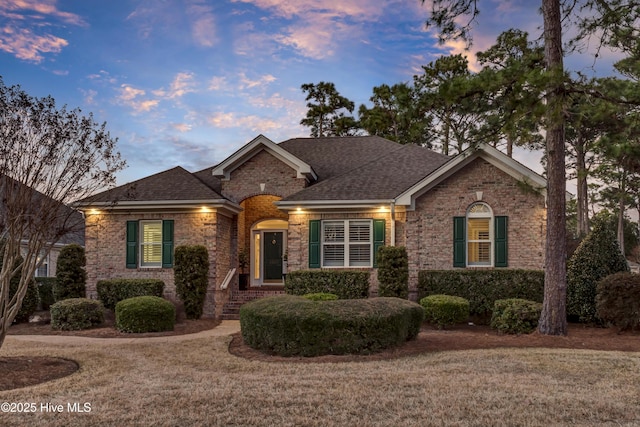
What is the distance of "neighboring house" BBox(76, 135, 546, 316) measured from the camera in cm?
1586

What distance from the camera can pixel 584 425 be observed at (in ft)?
18.7

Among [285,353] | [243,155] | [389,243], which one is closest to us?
[285,353]

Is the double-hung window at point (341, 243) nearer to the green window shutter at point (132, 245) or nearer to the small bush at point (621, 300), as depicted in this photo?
the green window shutter at point (132, 245)

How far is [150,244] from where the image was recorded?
57.5ft

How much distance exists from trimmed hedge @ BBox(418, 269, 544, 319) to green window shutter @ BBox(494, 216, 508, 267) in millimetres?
834

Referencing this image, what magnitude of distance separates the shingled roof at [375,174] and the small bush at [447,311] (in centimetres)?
405

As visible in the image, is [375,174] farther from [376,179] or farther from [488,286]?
[488,286]

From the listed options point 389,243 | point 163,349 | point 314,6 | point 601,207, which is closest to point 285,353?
point 163,349

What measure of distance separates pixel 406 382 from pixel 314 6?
9975 mm

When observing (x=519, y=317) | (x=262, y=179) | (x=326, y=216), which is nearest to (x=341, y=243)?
(x=326, y=216)

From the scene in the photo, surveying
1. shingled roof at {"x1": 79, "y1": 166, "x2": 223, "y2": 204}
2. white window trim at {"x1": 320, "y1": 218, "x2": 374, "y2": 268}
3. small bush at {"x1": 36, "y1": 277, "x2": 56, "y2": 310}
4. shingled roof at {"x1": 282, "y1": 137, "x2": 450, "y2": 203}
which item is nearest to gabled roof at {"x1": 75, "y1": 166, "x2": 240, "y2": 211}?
shingled roof at {"x1": 79, "y1": 166, "x2": 223, "y2": 204}

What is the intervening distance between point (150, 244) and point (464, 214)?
10009mm

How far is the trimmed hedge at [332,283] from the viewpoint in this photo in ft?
51.6

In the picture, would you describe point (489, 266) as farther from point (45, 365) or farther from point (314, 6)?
point (45, 365)
